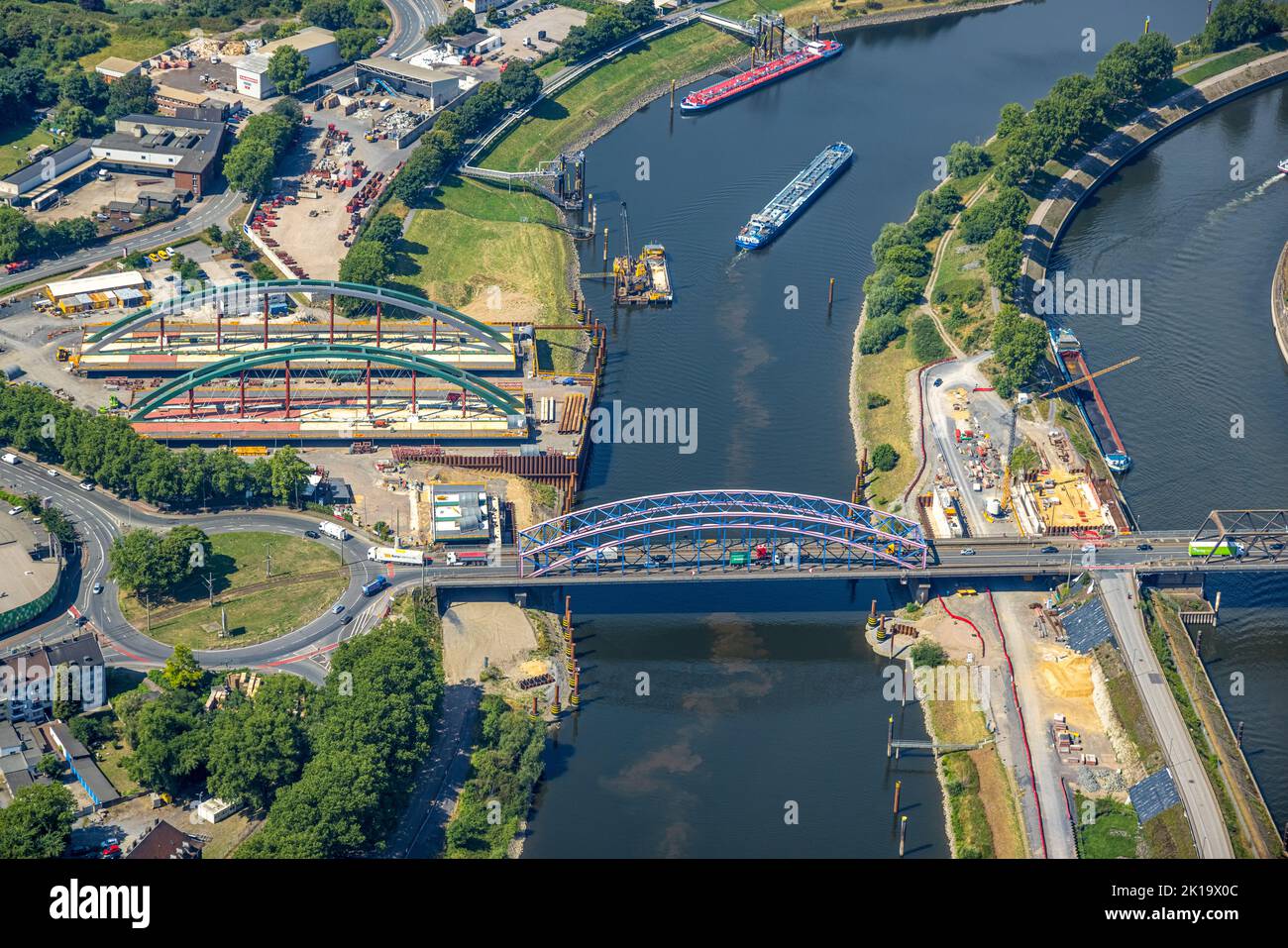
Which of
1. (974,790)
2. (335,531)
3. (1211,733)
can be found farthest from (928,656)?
(335,531)

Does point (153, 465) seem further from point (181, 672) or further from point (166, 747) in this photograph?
point (166, 747)

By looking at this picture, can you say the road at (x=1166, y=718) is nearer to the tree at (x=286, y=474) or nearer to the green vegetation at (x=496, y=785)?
the green vegetation at (x=496, y=785)

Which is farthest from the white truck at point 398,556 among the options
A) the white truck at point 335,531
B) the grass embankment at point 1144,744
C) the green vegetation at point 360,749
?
the grass embankment at point 1144,744

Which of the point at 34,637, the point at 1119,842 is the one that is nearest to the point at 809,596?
the point at 1119,842

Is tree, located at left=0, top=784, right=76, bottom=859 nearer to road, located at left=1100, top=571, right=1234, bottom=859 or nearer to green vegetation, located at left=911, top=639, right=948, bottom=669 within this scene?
green vegetation, located at left=911, top=639, right=948, bottom=669

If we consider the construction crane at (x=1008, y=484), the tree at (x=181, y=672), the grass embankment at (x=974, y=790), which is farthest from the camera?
the construction crane at (x=1008, y=484)

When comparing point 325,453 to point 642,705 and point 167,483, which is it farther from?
point 642,705
